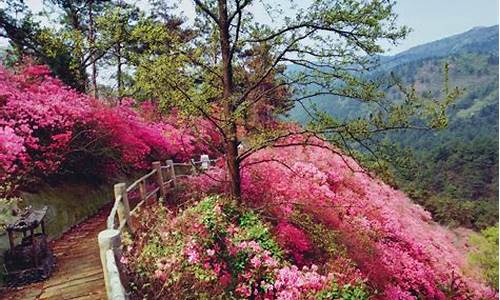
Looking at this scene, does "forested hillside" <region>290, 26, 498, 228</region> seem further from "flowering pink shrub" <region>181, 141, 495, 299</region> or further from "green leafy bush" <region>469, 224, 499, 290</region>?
"green leafy bush" <region>469, 224, 499, 290</region>

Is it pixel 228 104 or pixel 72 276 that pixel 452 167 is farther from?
pixel 72 276

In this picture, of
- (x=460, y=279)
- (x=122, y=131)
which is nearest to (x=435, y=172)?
(x=460, y=279)

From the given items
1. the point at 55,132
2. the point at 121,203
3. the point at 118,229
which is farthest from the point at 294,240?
the point at 55,132

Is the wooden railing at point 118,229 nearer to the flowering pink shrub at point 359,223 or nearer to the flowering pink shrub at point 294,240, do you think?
the flowering pink shrub at point 359,223

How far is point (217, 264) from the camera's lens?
6465mm

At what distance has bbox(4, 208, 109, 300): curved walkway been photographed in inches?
219

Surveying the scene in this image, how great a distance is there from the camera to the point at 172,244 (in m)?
6.38

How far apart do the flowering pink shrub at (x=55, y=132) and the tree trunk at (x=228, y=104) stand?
2.18 feet

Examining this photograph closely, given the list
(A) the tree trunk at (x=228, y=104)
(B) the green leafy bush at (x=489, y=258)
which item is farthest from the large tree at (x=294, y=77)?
(B) the green leafy bush at (x=489, y=258)

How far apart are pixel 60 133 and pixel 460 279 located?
404 inches

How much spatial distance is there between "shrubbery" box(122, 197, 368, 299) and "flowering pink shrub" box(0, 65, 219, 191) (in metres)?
1.75

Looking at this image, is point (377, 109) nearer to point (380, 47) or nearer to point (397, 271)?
point (380, 47)

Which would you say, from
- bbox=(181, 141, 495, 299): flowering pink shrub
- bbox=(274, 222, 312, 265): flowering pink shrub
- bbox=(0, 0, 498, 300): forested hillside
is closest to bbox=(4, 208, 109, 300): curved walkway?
bbox=(0, 0, 498, 300): forested hillside

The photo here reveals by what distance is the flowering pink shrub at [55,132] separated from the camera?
8.09 meters
